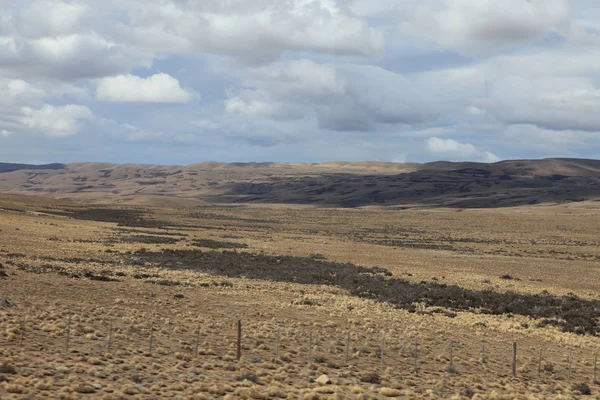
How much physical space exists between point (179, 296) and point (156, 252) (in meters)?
26.9

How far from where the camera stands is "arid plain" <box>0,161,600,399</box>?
16406 mm

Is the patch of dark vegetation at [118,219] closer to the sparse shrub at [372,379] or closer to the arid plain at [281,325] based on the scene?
the arid plain at [281,325]

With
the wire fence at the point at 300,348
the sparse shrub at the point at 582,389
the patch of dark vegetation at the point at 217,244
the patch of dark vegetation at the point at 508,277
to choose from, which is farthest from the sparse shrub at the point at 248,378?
the patch of dark vegetation at the point at 217,244

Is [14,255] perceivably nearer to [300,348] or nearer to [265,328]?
[265,328]

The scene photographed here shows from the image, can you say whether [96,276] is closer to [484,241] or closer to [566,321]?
[566,321]

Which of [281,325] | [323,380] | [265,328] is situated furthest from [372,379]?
[281,325]

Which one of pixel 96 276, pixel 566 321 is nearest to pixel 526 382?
pixel 566 321

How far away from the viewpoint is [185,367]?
17.5 metres

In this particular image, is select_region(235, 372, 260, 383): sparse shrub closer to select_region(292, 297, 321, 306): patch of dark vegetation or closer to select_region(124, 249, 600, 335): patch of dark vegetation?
select_region(292, 297, 321, 306): patch of dark vegetation

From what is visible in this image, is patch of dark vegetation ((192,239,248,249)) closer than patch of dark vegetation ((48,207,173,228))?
Yes

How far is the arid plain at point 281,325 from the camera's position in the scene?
646 inches

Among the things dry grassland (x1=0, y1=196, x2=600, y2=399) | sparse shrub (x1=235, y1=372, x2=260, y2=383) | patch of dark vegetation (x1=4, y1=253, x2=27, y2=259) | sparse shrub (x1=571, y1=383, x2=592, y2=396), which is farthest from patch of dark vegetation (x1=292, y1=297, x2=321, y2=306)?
patch of dark vegetation (x1=4, y1=253, x2=27, y2=259)

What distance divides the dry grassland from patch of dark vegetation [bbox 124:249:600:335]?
230mm

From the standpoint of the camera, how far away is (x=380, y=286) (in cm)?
4181
